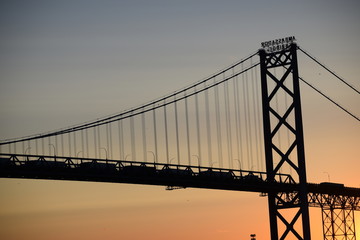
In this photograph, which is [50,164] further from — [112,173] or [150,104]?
[150,104]

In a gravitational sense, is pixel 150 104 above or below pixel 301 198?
above

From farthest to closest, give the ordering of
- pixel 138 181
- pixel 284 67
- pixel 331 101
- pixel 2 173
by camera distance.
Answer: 1. pixel 331 101
2. pixel 284 67
3. pixel 138 181
4. pixel 2 173

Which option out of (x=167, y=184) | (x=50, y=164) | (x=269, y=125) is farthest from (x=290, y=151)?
(x=50, y=164)

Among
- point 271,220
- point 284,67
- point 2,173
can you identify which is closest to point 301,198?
point 271,220

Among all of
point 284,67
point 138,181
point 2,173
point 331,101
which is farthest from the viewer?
point 331,101

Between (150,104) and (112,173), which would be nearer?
(112,173)

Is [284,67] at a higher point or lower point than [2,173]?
higher

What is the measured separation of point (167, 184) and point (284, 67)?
70.7ft

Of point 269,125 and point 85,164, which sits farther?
point 269,125

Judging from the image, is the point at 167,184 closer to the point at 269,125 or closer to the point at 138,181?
the point at 138,181

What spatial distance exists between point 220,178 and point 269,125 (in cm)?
933

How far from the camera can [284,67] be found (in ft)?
591

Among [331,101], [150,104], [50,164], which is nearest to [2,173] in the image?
[50,164]

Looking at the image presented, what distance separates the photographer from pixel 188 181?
6821 inches
